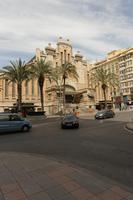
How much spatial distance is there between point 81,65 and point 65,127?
6777 centimetres

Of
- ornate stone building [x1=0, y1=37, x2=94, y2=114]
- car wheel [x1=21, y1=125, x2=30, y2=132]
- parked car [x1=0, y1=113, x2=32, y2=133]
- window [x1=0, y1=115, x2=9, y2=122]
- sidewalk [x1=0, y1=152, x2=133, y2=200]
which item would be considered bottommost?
sidewalk [x1=0, y1=152, x2=133, y2=200]

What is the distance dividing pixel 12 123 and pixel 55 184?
14.5m

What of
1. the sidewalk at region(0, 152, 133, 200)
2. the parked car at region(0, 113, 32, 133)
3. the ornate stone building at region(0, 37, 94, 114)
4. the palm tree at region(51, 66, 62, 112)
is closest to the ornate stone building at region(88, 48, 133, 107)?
the ornate stone building at region(0, 37, 94, 114)

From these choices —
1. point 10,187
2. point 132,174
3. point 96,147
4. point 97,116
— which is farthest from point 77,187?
point 97,116

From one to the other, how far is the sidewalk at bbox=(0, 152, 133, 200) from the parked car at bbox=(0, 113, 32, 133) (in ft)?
38.6

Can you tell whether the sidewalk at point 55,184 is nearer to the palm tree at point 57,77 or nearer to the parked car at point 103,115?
the parked car at point 103,115

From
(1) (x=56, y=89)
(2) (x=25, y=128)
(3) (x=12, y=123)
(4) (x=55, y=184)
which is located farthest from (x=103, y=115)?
(1) (x=56, y=89)

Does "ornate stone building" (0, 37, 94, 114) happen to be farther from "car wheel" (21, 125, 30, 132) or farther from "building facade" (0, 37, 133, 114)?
"car wheel" (21, 125, 30, 132)

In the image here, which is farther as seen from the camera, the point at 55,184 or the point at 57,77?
the point at 57,77

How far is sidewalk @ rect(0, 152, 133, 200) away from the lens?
16.3ft

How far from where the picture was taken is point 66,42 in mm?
81750

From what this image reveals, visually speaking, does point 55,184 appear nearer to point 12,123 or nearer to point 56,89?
point 12,123

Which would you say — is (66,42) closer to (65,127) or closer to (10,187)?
(65,127)

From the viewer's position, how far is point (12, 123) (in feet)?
63.7
